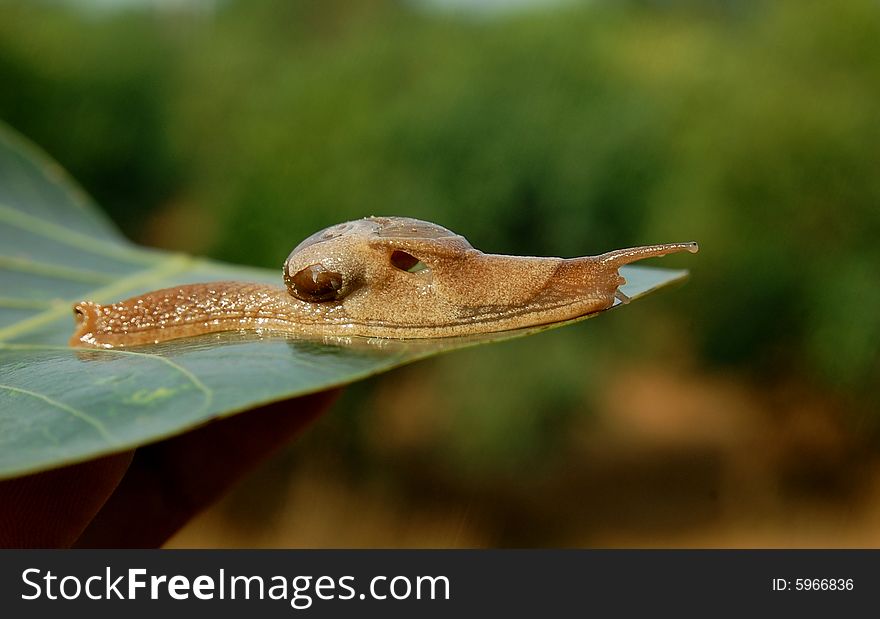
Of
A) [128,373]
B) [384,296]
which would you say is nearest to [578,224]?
[384,296]

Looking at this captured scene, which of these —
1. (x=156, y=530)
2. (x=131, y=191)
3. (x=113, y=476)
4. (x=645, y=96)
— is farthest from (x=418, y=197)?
(x=113, y=476)

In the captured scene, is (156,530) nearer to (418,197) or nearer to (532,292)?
(532,292)

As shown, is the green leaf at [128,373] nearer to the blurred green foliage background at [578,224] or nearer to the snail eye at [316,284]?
the snail eye at [316,284]

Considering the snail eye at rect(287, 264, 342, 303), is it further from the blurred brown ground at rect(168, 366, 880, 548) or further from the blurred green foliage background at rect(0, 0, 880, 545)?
the blurred brown ground at rect(168, 366, 880, 548)

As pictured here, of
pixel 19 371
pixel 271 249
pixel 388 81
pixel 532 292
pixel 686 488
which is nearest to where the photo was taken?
pixel 19 371

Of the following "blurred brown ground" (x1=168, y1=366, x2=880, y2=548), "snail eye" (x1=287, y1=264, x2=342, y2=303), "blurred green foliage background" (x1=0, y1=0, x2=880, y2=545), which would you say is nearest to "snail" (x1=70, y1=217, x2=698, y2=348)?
"snail eye" (x1=287, y1=264, x2=342, y2=303)
